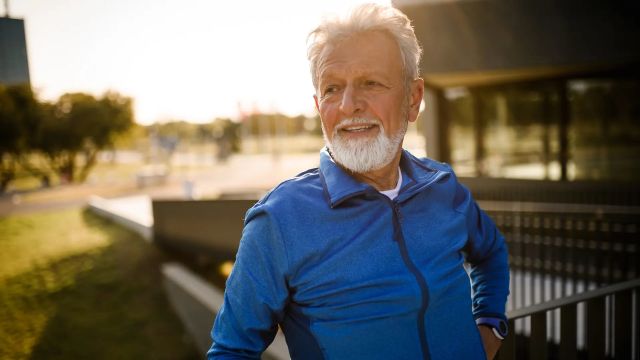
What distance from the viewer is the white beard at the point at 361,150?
1.65m

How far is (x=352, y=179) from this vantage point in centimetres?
160

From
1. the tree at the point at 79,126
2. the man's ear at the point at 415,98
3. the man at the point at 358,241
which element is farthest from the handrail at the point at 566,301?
the tree at the point at 79,126

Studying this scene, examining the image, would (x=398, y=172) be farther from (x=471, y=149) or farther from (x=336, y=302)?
(x=471, y=149)

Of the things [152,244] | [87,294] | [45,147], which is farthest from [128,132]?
[87,294]

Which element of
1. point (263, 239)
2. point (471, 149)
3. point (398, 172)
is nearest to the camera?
point (263, 239)

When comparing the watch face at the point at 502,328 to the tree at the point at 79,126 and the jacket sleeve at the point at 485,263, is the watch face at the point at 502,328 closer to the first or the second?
the jacket sleeve at the point at 485,263

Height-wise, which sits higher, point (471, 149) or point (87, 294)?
point (471, 149)

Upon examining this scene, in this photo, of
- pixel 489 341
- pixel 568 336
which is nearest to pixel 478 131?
pixel 568 336

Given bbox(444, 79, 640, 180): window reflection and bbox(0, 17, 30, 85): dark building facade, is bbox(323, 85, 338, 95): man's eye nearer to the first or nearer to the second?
bbox(0, 17, 30, 85): dark building facade

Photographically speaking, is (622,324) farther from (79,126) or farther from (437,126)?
(79,126)

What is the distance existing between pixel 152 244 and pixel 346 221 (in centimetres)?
914

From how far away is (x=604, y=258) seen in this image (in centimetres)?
591

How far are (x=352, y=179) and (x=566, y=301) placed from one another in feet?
4.73

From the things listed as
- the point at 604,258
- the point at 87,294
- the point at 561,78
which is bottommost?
the point at 87,294
